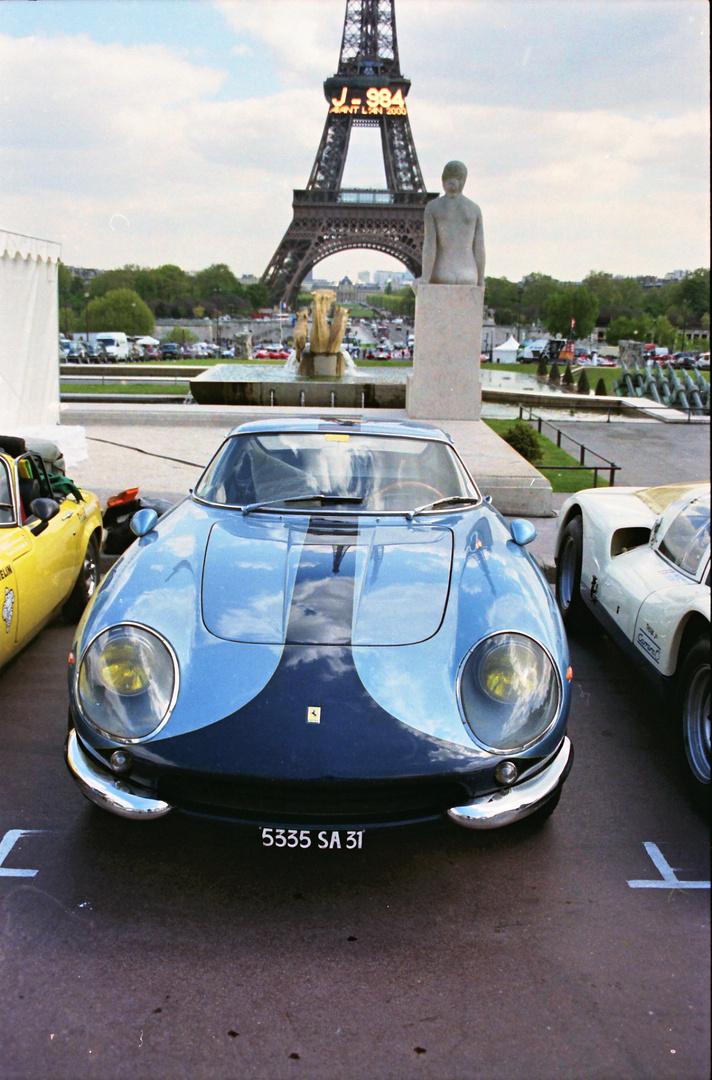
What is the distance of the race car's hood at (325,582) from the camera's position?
3.12m

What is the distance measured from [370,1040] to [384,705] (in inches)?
36.8

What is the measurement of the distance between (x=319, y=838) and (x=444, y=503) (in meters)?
1.92

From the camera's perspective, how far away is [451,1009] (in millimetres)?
2482

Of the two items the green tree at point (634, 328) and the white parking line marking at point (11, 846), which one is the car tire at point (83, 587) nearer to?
the white parking line marking at point (11, 846)

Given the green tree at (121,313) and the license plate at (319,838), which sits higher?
the green tree at (121,313)

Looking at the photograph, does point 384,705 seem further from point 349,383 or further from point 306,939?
point 349,383

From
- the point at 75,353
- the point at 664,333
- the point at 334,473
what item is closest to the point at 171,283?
the point at 75,353

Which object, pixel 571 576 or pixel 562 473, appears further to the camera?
pixel 562 473

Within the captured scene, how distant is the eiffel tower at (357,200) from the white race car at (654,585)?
62104mm

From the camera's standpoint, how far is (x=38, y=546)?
15.7 feet

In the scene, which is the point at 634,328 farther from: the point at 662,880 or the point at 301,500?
the point at 662,880

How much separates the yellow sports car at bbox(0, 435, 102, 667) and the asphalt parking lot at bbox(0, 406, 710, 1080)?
780 mm

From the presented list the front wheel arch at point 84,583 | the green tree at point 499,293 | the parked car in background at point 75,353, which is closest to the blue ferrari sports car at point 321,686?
the front wheel arch at point 84,583

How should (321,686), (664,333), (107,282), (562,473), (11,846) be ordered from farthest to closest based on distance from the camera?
(107,282) → (664,333) → (562,473) → (11,846) → (321,686)
